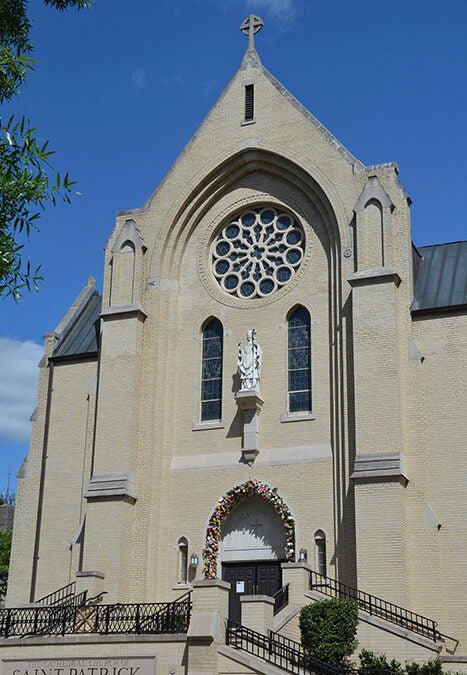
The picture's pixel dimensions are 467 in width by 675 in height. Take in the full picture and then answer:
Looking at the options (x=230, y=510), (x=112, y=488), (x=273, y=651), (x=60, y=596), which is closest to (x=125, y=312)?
(x=112, y=488)

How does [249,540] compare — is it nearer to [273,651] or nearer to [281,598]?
[281,598]

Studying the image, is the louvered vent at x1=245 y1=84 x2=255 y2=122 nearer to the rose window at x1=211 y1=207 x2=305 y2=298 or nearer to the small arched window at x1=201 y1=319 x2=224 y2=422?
the rose window at x1=211 y1=207 x2=305 y2=298

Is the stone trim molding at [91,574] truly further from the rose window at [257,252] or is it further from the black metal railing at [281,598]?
the rose window at [257,252]

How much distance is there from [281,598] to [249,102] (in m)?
15.1

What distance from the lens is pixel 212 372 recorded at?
1126 inches

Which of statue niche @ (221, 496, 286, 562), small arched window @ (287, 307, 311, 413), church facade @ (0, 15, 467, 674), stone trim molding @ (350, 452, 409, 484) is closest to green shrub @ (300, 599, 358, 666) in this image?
church facade @ (0, 15, 467, 674)

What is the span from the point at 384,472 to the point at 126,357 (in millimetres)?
8679

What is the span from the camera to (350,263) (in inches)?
1063

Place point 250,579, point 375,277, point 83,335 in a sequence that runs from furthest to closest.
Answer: point 83,335, point 250,579, point 375,277

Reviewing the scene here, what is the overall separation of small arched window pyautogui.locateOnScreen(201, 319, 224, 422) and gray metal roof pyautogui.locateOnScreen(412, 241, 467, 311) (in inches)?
233

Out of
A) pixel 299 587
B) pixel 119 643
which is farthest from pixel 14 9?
pixel 299 587

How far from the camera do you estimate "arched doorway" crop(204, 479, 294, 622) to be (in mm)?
25953

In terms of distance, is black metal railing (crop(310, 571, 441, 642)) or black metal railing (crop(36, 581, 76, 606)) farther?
black metal railing (crop(36, 581, 76, 606))

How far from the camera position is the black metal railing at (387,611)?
876 inches
